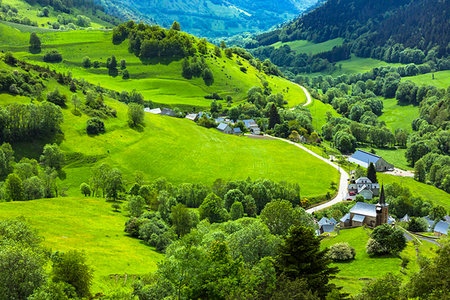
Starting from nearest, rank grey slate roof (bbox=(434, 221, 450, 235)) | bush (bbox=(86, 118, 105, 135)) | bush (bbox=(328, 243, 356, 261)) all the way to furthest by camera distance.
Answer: bush (bbox=(328, 243, 356, 261)), grey slate roof (bbox=(434, 221, 450, 235)), bush (bbox=(86, 118, 105, 135))

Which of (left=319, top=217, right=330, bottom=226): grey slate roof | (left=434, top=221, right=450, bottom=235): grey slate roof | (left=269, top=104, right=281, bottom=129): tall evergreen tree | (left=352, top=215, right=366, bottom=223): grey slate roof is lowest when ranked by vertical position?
(left=319, top=217, right=330, bottom=226): grey slate roof

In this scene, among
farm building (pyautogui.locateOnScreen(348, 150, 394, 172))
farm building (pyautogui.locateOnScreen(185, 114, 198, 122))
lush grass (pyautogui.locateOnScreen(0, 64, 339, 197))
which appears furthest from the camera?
farm building (pyautogui.locateOnScreen(185, 114, 198, 122))

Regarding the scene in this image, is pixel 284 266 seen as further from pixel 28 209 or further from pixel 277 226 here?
pixel 28 209

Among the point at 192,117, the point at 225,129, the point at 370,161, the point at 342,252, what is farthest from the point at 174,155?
the point at 342,252

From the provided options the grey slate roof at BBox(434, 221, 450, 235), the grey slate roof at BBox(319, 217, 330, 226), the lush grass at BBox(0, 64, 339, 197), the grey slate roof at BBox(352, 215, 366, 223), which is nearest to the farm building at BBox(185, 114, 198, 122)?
the lush grass at BBox(0, 64, 339, 197)

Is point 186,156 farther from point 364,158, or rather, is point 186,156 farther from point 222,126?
point 364,158

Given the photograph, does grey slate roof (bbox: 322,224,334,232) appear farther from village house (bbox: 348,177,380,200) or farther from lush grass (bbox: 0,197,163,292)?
lush grass (bbox: 0,197,163,292)
